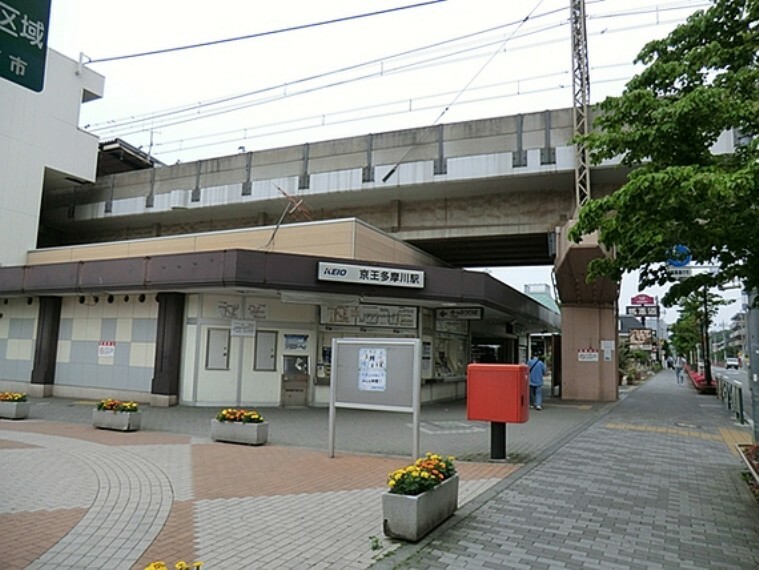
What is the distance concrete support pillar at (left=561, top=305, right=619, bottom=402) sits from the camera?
69.1ft

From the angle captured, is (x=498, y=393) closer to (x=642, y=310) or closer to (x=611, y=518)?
(x=611, y=518)

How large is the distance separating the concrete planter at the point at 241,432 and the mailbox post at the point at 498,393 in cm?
390

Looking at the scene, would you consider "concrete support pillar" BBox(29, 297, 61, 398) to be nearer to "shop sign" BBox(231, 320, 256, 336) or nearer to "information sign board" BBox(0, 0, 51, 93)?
"shop sign" BBox(231, 320, 256, 336)

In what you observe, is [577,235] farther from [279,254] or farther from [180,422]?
[180,422]

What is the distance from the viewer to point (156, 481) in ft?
23.5

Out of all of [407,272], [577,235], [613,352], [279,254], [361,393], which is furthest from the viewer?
[613,352]

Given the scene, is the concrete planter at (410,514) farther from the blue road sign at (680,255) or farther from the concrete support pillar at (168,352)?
the concrete support pillar at (168,352)

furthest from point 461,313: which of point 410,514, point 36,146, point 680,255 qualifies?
point 36,146

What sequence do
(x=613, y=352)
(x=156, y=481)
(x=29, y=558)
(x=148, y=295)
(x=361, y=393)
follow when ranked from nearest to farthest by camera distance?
(x=29, y=558), (x=156, y=481), (x=361, y=393), (x=148, y=295), (x=613, y=352)

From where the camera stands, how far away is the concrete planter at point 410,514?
498cm

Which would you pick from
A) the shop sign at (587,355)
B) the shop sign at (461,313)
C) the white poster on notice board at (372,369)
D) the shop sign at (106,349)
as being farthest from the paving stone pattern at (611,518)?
the shop sign at (106,349)

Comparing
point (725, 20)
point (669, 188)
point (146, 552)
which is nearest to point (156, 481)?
point (146, 552)

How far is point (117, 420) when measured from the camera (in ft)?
37.8

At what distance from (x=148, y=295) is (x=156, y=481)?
10.6m
